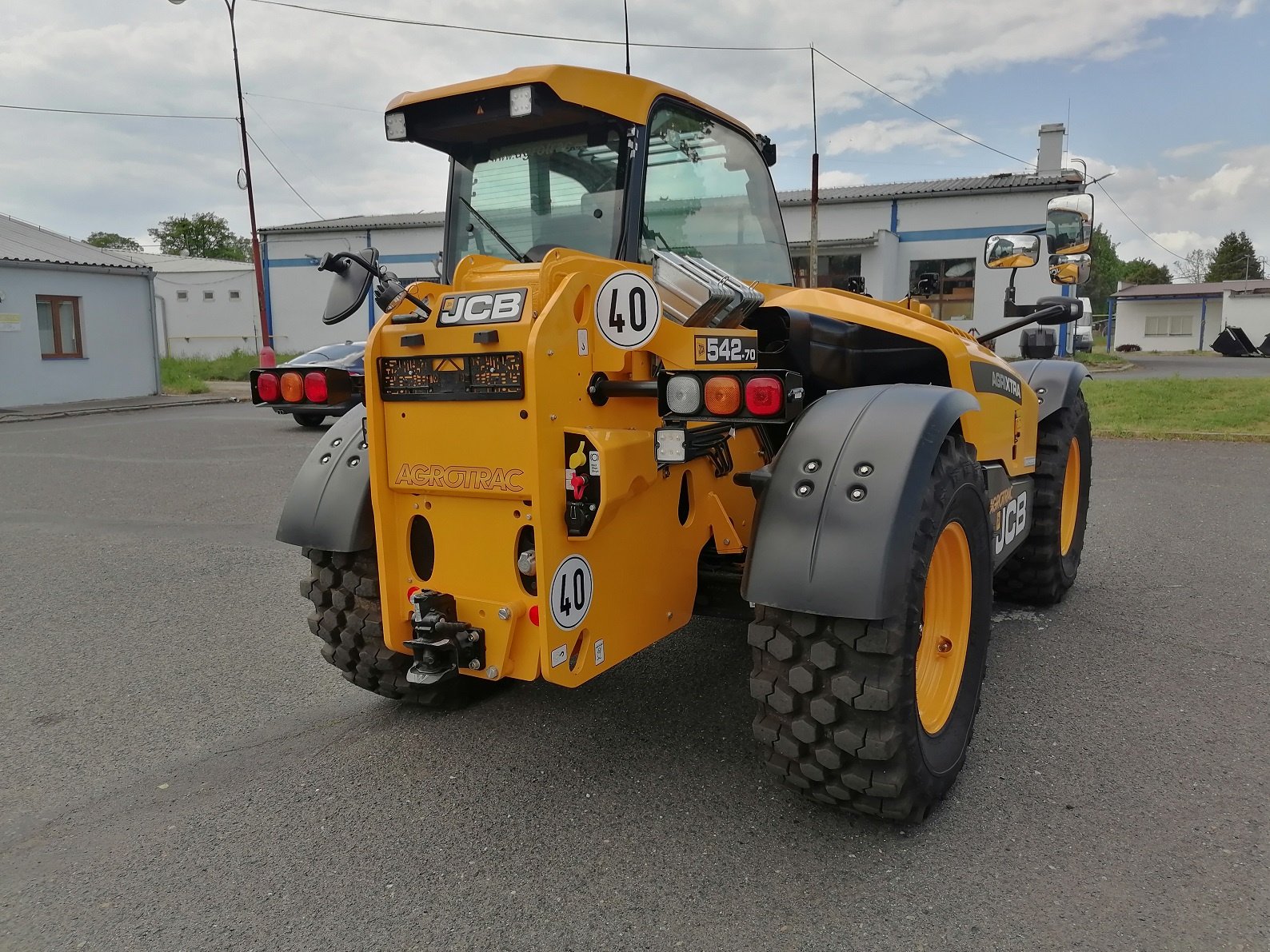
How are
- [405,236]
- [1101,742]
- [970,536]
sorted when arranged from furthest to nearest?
[405,236], [1101,742], [970,536]

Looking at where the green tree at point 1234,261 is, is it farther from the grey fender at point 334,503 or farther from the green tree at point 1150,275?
the grey fender at point 334,503

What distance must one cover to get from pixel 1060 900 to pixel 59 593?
5.66 metres

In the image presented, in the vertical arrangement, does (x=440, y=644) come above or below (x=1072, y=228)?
below

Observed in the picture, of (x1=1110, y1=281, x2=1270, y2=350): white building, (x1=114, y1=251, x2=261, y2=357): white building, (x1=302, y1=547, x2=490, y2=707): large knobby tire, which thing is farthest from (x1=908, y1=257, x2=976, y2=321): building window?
(x1=114, y1=251, x2=261, y2=357): white building

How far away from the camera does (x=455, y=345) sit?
9.02 feet

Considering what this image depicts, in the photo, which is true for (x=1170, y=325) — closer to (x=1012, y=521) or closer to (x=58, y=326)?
(x=58, y=326)

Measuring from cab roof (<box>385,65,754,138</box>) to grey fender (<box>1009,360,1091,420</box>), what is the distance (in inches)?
108

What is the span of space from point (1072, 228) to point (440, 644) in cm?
340

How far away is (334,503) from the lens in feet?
11.2

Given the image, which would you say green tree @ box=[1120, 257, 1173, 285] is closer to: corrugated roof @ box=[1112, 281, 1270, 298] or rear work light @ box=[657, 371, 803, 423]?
corrugated roof @ box=[1112, 281, 1270, 298]

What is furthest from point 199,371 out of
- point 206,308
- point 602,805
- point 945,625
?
point 945,625

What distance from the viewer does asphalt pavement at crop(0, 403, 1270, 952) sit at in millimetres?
2428

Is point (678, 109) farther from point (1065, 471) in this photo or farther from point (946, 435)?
point (1065, 471)

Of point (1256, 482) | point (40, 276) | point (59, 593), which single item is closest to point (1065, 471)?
point (1256, 482)
